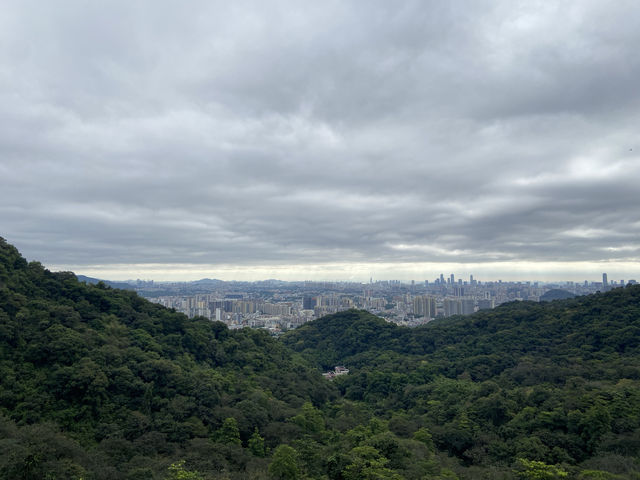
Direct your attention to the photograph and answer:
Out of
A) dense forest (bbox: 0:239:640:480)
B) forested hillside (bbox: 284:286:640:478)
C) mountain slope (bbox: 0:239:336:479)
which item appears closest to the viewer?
mountain slope (bbox: 0:239:336:479)

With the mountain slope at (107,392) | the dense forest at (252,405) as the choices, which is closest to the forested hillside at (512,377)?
the dense forest at (252,405)

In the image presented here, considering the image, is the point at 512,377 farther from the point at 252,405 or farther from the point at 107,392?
the point at 107,392

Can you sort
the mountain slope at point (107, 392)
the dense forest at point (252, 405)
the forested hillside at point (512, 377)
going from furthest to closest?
the forested hillside at point (512, 377) < the dense forest at point (252, 405) < the mountain slope at point (107, 392)

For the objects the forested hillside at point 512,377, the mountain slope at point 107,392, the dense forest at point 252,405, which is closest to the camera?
the mountain slope at point 107,392

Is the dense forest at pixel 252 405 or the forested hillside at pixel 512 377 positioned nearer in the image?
the dense forest at pixel 252 405

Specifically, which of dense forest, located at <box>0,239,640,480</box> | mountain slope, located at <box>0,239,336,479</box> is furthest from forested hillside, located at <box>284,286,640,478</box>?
mountain slope, located at <box>0,239,336,479</box>

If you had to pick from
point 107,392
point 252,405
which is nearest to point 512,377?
point 252,405

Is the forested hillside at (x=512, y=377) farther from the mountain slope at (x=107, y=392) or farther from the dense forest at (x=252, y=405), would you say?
the mountain slope at (x=107, y=392)

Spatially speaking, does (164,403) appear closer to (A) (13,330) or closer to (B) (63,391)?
(B) (63,391)

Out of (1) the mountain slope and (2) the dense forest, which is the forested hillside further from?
(1) the mountain slope
